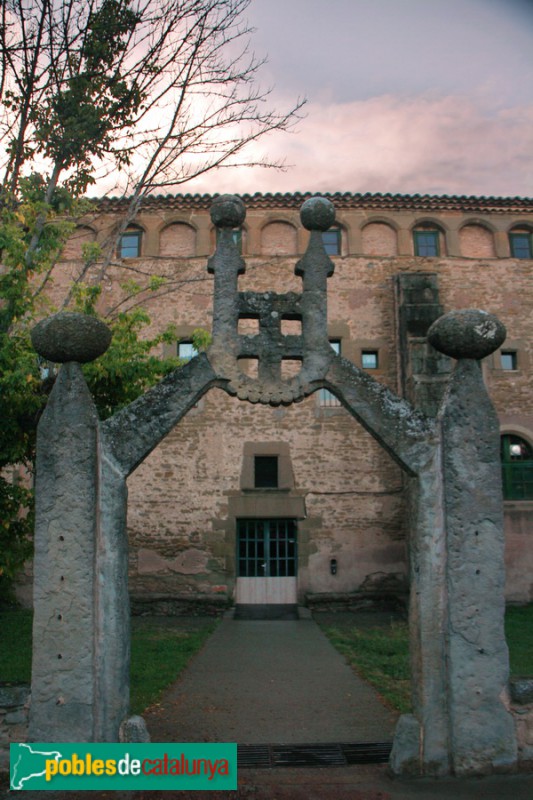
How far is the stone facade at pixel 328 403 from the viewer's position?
15.2m

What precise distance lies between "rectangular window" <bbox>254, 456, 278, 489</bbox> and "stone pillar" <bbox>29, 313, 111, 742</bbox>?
1077 centimetres

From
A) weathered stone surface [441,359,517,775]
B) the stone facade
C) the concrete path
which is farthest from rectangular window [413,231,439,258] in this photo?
weathered stone surface [441,359,517,775]

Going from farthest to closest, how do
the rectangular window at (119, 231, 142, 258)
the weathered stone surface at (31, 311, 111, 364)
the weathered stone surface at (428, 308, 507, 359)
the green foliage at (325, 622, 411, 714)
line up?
the rectangular window at (119, 231, 142, 258)
the green foliage at (325, 622, 411, 714)
the weathered stone surface at (428, 308, 507, 359)
the weathered stone surface at (31, 311, 111, 364)

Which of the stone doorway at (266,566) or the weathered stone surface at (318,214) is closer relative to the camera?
the weathered stone surface at (318,214)

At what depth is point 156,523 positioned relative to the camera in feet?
50.1

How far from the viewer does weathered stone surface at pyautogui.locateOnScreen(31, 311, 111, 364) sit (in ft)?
16.1

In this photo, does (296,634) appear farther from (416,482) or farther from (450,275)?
(450,275)

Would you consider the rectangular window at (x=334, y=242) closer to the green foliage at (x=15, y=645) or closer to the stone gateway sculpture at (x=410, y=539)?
the green foliage at (x=15, y=645)

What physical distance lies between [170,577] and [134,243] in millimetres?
8206

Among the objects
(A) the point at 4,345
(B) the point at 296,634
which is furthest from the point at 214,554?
(A) the point at 4,345

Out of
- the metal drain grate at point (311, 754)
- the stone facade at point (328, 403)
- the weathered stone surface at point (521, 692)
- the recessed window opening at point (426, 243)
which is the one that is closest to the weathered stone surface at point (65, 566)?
the metal drain grate at point (311, 754)

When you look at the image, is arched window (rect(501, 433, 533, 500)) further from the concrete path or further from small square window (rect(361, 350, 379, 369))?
the concrete path

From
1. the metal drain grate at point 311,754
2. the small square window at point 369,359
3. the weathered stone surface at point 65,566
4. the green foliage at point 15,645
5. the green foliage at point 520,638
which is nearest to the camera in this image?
the weathered stone surface at point 65,566

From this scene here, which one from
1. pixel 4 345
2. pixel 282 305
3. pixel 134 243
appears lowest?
pixel 282 305
